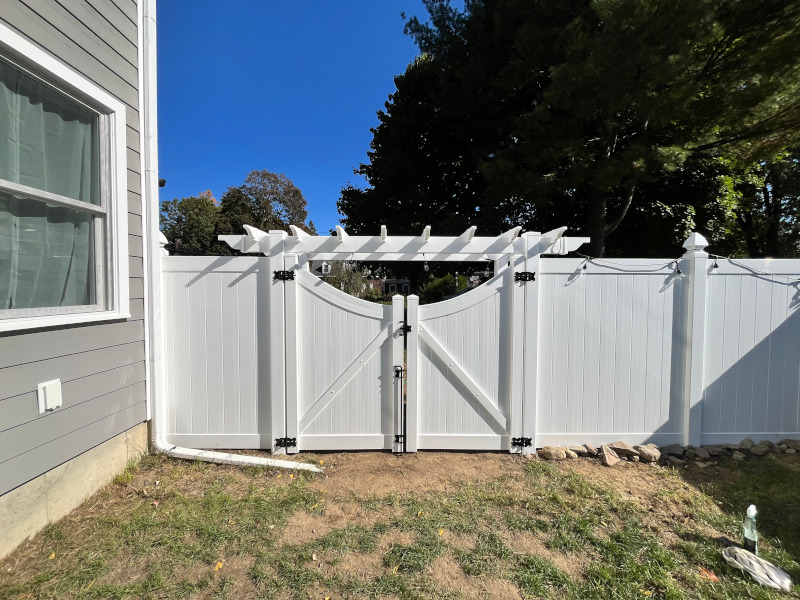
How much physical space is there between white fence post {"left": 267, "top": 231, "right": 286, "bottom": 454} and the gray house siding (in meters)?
1.06

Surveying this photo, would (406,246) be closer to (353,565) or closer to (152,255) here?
(152,255)

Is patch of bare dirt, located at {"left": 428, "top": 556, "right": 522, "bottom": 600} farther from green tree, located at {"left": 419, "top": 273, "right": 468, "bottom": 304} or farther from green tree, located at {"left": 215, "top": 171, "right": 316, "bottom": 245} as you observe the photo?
green tree, located at {"left": 215, "top": 171, "right": 316, "bottom": 245}

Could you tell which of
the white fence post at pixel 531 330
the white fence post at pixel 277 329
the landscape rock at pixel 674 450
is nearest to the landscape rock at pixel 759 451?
the landscape rock at pixel 674 450

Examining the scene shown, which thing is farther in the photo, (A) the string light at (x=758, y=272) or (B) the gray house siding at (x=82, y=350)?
(A) the string light at (x=758, y=272)

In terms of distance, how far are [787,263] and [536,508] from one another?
3.30 m

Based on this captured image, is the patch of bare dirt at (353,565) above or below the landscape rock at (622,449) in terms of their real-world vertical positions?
below

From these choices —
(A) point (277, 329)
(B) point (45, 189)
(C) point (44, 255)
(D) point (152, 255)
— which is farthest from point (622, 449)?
(B) point (45, 189)

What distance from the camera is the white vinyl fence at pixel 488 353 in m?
3.12

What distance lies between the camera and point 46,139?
7.24ft

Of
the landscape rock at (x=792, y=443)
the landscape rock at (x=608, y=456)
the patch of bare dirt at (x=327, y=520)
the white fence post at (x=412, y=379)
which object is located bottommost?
the patch of bare dirt at (x=327, y=520)

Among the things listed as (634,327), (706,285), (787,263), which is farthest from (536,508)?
(787,263)

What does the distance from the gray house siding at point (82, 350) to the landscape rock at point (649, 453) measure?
4.41 metres

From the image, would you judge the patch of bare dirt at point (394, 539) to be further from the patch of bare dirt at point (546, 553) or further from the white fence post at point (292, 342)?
the white fence post at point (292, 342)

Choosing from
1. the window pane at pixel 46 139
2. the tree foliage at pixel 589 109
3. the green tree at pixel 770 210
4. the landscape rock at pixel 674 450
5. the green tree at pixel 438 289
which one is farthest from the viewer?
the green tree at pixel 438 289
